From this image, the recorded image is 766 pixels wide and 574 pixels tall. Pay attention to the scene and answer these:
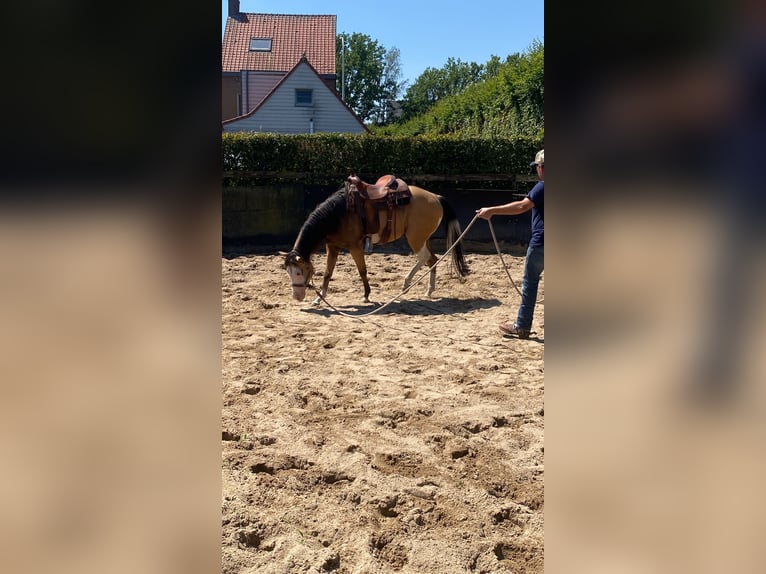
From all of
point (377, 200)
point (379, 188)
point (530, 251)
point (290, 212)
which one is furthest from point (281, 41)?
point (530, 251)

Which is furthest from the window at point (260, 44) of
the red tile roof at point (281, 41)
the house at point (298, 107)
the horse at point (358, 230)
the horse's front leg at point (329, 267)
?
the horse's front leg at point (329, 267)

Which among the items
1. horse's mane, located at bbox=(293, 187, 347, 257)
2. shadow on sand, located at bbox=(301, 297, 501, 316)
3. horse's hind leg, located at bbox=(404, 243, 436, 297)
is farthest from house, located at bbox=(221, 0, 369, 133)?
shadow on sand, located at bbox=(301, 297, 501, 316)

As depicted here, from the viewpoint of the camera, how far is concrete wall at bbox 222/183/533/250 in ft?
34.7

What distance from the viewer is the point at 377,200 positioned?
278 inches

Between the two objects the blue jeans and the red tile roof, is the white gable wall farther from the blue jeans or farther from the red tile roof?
the blue jeans

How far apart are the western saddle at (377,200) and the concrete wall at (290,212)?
3662mm
